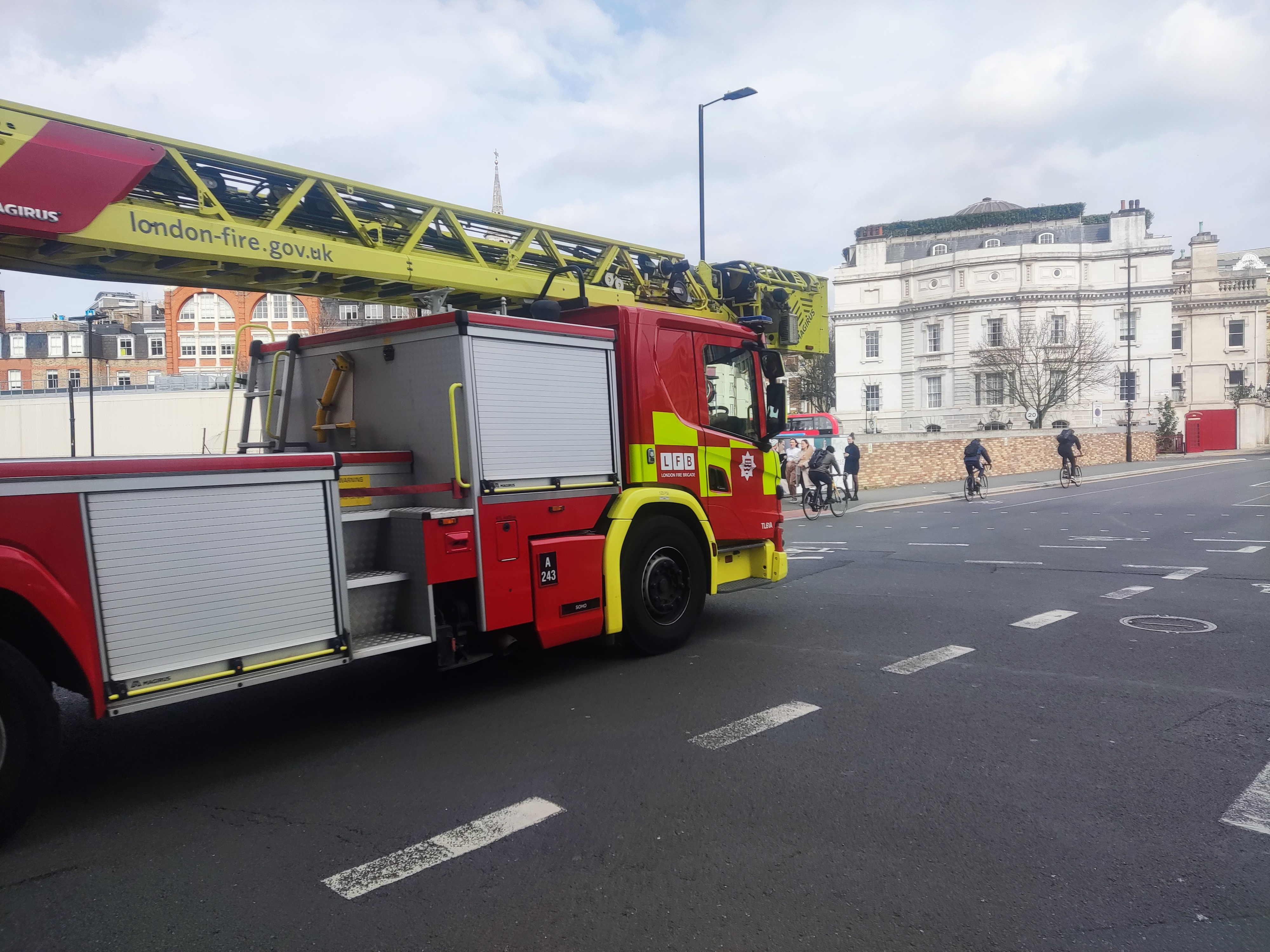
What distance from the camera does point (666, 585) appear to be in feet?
25.1

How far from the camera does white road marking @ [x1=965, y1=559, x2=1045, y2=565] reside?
12.6m

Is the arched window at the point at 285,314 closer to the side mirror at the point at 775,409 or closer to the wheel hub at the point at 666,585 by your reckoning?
the side mirror at the point at 775,409

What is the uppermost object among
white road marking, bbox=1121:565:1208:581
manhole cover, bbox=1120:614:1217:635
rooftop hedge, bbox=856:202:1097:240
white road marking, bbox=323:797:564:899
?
rooftop hedge, bbox=856:202:1097:240

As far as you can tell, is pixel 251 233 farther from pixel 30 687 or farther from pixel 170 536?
pixel 30 687

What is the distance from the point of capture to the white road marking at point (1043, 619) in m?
8.41

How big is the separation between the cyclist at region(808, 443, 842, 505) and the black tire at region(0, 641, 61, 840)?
18221 millimetres

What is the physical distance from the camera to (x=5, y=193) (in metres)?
4.87

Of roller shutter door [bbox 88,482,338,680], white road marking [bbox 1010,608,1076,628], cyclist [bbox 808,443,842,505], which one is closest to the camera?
roller shutter door [bbox 88,482,338,680]

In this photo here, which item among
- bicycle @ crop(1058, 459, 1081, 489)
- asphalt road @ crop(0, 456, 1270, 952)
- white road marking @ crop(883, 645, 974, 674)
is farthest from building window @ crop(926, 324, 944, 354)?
white road marking @ crop(883, 645, 974, 674)

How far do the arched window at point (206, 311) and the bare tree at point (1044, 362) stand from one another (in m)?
56.4

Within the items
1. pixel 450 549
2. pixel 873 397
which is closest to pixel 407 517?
pixel 450 549

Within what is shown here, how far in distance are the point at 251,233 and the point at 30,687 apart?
3099 mm

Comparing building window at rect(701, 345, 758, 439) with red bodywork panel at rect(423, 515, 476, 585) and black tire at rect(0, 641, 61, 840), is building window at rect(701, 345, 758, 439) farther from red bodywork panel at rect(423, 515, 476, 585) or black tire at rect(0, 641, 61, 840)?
black tire at rect(0, 641, 61, 840)

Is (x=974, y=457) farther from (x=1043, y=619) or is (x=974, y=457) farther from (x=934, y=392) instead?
(x=934, y=392)
